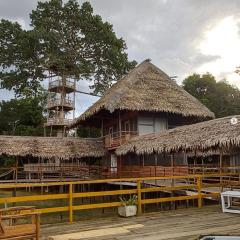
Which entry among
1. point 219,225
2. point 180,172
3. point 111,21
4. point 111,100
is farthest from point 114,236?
point 111,21

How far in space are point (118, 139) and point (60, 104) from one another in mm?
11757

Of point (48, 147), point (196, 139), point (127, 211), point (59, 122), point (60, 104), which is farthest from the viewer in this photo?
point (60, 104)

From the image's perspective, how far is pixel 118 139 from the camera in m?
26.0

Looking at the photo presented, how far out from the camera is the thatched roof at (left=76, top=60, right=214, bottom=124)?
2598 cm

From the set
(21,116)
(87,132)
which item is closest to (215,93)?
(87,132)

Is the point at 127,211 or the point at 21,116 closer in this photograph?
the point at 127,211

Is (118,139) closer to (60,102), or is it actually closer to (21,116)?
(60,102)

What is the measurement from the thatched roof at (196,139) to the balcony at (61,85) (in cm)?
1577

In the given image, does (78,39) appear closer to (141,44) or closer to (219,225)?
(141,44)

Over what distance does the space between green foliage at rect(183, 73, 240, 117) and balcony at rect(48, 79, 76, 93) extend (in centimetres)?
1416

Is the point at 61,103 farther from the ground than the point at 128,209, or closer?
farther from the ground

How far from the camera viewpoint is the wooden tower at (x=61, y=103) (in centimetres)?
3528

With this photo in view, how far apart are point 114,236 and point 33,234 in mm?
1902

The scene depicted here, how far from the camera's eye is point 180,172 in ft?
65.3
